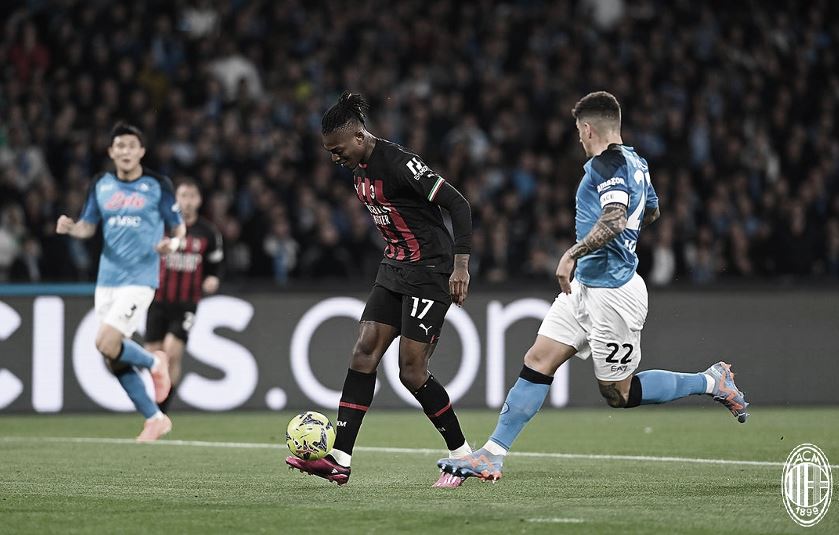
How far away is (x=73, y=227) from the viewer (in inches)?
425

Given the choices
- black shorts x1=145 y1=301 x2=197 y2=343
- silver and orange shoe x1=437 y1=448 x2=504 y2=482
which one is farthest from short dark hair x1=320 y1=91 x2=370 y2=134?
black shorts x1=145 y1=301 x2=197 y2=343

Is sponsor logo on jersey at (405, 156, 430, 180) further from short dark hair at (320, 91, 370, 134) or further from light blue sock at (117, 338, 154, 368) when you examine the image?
light blue sock at (117, 338, 154, 368)

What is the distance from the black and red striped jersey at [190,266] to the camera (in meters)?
13.0

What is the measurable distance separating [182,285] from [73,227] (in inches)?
93.9

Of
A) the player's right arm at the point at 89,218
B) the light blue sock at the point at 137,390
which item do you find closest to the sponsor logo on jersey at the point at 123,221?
the player's right arm at the point at 89,218

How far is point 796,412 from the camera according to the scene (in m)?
14.2

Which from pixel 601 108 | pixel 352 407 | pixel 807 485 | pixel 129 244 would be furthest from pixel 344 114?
pixel 129 244

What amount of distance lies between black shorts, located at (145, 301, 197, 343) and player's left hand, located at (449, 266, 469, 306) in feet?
18.6

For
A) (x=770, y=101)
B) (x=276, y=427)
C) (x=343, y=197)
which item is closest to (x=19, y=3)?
(x=343, y=197)

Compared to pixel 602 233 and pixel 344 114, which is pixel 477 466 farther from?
pixel 344 114

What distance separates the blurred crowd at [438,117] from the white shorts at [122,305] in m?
4.41

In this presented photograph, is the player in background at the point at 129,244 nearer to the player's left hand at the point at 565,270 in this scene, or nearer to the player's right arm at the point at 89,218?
the player's right arm at the point at 89,218

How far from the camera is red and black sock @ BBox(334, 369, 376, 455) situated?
8.07 metres

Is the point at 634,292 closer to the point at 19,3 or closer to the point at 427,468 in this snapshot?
the point at 427,468
